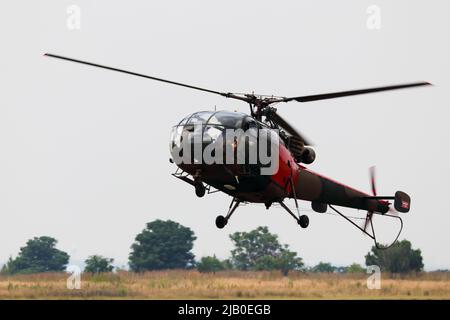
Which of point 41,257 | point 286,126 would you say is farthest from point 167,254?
point 286,126

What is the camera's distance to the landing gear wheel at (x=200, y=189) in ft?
100

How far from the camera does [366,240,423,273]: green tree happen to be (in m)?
44.0

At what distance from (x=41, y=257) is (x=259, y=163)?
40999mm

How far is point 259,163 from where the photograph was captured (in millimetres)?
30234

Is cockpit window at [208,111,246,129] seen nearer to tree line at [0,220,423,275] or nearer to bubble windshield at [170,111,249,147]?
bubble windshield at [170,111,249,147]

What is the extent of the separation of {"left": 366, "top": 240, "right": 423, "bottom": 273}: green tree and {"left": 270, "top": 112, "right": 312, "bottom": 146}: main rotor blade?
12.3m

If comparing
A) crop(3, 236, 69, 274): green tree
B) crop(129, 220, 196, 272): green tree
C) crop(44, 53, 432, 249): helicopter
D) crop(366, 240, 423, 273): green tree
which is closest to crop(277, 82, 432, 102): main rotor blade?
crop(44, 53, 432, 249): helicopter

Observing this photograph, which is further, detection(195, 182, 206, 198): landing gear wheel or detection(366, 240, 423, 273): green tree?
detection(366, 240, 423, 273): green tree

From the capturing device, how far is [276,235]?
7269 cm

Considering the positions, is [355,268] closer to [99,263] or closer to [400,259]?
[400,259]

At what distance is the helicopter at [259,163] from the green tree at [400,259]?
30.0ft

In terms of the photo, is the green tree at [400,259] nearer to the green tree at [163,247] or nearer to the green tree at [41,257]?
the green tree at [163,247]
